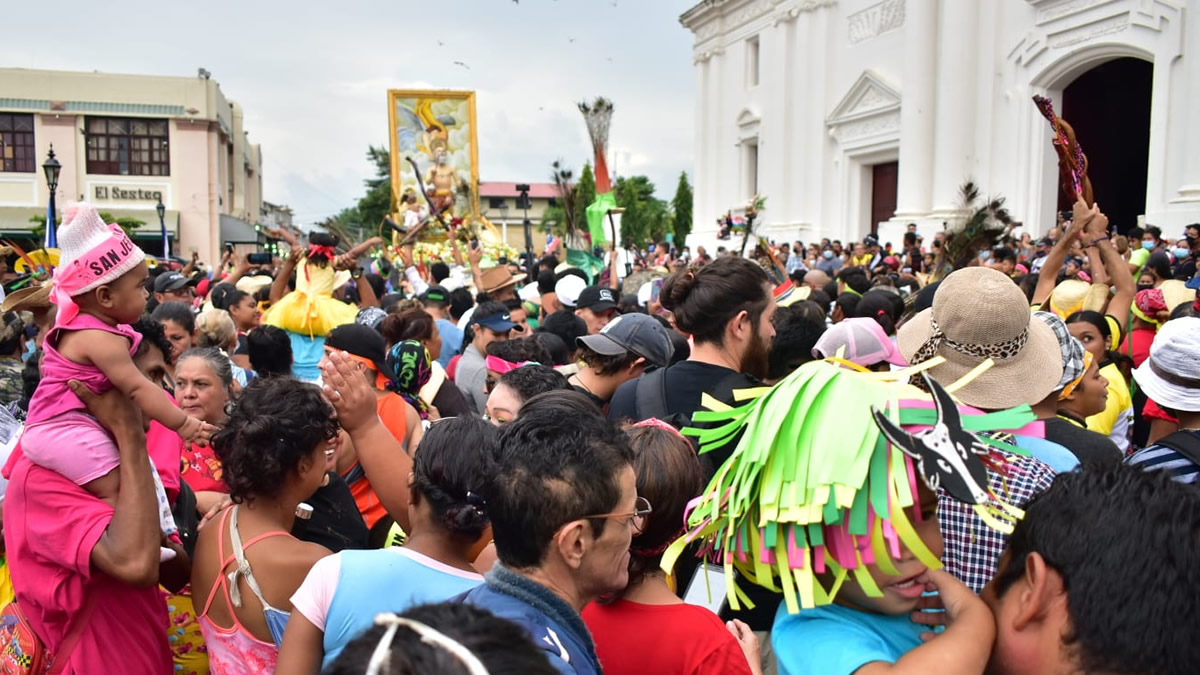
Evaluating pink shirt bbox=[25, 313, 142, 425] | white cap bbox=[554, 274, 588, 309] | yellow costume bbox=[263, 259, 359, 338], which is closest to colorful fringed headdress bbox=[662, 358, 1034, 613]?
pink shirt bbox=[25, 313, 142, 425]

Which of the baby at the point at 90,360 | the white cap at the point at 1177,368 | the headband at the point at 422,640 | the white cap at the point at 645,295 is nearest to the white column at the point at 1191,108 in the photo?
the white cap at the point at 645,295

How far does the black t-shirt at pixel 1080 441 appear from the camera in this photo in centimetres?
287

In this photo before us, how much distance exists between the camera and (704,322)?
3.53 metres

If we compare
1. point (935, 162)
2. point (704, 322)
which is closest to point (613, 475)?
point (704, 322)

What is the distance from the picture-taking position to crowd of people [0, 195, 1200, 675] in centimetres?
146

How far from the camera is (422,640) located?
1.15 metres

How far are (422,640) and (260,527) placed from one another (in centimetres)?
167

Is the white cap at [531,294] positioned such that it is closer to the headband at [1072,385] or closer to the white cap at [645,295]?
Answer: the white cap at [645,295]

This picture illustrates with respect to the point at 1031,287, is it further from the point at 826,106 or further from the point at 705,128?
the point at 705,128

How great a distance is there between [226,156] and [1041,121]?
4087cm

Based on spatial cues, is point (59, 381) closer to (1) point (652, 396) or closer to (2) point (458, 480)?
(2) point (458, 480)

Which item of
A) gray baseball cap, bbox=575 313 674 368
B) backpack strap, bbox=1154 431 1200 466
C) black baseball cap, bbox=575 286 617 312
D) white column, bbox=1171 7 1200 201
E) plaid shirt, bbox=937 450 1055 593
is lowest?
plaid shirt, bbox=937 450 1055 593

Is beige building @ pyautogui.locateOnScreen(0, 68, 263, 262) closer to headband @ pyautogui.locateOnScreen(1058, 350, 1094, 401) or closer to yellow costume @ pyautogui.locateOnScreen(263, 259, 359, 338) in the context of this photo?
yellow costume @ pyautogui.locateOnScreen(263, 259, 359, 338)

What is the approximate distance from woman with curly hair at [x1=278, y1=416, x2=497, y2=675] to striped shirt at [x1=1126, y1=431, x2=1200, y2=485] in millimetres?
1924
